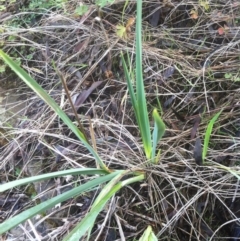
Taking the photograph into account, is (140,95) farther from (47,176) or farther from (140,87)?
(47,176)

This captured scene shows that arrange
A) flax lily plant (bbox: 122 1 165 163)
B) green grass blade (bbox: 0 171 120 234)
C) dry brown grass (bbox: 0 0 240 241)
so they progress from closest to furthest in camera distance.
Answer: green grass blade (bbox: 0 171 120 234) → flax lily plant (bbox: 122 1 165 163) → dry brown grass (bbox: 0 0 240 241)

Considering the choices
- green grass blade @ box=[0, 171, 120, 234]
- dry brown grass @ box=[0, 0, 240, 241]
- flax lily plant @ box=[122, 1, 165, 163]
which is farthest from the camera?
dry brown grass @ box=[0, 0, 240, 241]

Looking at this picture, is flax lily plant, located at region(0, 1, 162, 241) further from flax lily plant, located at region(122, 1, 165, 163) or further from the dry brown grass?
the dry brown grass

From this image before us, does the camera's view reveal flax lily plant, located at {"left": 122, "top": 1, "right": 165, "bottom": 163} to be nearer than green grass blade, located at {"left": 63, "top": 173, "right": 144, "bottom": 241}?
No

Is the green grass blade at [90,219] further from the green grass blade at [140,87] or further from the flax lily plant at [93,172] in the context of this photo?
the green grass blade at [140,87]

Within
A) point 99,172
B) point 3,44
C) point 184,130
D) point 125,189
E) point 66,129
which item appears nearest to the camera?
point 99,172

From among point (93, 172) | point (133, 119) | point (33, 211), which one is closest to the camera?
point (33, 211)

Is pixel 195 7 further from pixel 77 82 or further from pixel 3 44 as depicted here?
pixel 3 44

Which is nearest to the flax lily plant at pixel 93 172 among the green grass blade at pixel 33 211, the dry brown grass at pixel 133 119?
the green grass blade at pixel 33 211

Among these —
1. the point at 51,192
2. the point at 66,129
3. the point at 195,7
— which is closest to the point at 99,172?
the point at 51,192

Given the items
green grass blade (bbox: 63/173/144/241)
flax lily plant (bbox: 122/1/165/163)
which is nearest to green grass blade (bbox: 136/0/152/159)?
flax lily plant (bbox: 122/1/165/163)

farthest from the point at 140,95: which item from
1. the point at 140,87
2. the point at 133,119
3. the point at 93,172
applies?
the point at 133,119
